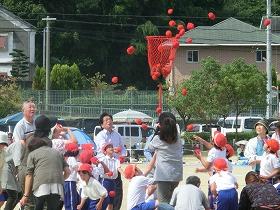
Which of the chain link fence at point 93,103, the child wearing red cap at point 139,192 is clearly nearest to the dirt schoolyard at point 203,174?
the child wearing red cap at point 139,192

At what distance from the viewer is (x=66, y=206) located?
15203mm

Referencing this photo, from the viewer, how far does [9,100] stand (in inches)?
1879

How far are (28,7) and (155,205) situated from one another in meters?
60.0

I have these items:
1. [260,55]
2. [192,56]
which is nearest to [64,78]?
[192,56]

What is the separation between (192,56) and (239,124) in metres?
22.0

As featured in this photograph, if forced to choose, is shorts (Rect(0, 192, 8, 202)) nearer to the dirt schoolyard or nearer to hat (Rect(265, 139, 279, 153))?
the dirt schoolyard

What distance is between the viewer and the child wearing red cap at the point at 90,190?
14.3 m

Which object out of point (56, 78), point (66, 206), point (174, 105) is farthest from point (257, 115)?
point (66, 206)

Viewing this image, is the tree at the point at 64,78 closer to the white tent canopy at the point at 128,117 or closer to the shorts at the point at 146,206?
the white tent canopy at the point at 128,117

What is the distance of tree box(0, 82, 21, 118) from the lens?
4681cm

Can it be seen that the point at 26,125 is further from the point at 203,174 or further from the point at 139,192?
the point at 203,174

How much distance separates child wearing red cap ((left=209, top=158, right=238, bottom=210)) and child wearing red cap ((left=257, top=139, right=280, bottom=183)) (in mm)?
579

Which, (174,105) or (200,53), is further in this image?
(200,53)

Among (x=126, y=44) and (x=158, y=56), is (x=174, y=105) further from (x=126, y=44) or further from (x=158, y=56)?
(x=126, y=44)
